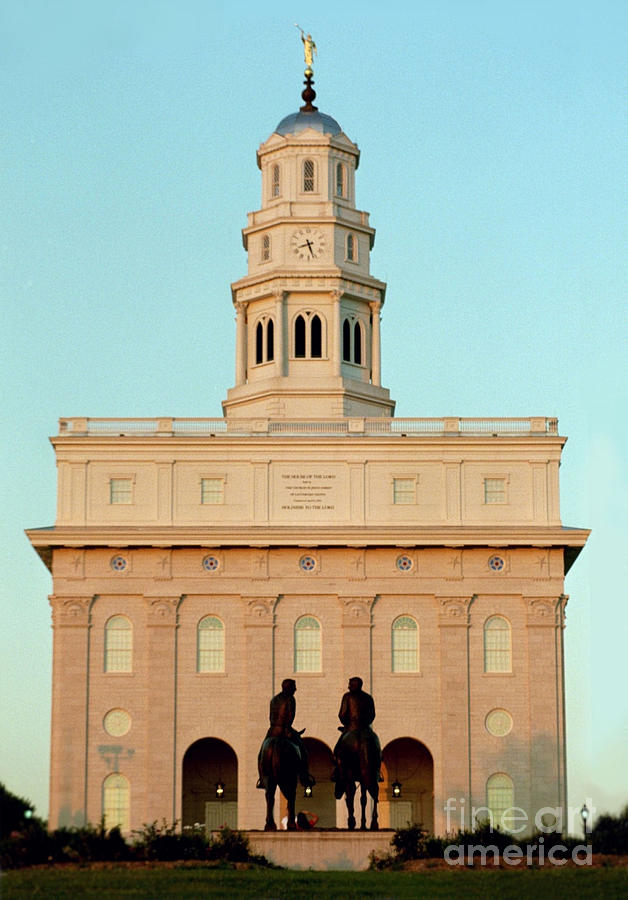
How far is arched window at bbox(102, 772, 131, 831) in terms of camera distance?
7688 centimetres

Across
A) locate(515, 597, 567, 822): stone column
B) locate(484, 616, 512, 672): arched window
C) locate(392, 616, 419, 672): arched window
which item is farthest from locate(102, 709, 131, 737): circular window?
locate(515, 597, 567, 822): stone column

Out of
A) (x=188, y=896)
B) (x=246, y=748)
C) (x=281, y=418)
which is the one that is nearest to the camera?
(x=188, y=896)

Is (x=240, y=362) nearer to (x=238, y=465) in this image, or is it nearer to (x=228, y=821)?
(x=238, y=465)

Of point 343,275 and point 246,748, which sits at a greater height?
point 343,275

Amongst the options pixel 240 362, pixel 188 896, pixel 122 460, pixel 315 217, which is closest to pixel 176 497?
pixel 122 460

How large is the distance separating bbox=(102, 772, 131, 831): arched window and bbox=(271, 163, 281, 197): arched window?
25109mm

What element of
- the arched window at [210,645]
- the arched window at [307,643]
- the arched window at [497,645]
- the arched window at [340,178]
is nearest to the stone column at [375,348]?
the arched window at [340,178]

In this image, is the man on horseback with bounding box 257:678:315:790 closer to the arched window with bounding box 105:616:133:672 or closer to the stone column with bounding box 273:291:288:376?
the arched window with bounding box 105:616:133:672

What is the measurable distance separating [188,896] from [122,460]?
130 feet

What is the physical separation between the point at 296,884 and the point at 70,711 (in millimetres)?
33200

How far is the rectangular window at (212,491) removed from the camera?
8019cm

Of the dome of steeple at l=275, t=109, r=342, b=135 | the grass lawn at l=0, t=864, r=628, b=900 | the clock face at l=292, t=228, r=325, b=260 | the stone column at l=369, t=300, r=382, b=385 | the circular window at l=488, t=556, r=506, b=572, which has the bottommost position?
the grass lawn at l=0, t=864, r=628, b=900

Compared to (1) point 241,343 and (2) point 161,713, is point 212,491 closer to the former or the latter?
(2) point 161,713

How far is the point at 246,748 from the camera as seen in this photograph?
7725 centimetres
